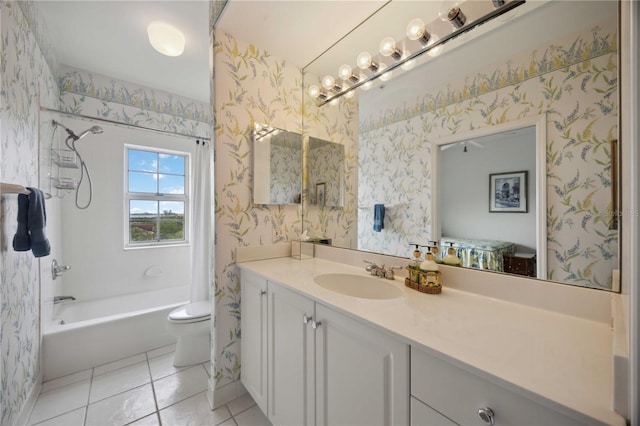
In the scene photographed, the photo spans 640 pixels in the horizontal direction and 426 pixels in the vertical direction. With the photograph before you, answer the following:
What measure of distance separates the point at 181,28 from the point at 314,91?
3.70ft

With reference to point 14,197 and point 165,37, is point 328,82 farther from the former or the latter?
point 14,197

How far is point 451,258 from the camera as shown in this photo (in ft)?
3.66

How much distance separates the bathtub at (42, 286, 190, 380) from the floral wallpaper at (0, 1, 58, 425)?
137 millimetres

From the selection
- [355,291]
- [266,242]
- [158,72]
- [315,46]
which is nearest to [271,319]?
[355,291]

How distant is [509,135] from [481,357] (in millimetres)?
849

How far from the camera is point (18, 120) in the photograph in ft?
4.56

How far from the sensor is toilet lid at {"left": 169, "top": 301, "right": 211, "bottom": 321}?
1886mm

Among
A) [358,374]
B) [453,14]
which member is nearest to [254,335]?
[358,374]

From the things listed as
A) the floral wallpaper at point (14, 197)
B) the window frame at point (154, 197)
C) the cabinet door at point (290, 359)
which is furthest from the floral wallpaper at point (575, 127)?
the window frame at point (154, 197)

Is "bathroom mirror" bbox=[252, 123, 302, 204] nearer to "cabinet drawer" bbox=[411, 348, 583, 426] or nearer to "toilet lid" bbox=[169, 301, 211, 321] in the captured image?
"toilet lid" bbox=[169, 301, 211, 321]

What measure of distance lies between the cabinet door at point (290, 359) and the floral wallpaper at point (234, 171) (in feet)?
1.42

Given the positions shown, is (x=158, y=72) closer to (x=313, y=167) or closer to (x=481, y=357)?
(x=313, y=167)

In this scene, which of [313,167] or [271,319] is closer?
[271,319]

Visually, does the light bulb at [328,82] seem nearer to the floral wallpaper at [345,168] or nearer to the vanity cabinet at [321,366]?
the floral wallpaper at [345,168]
